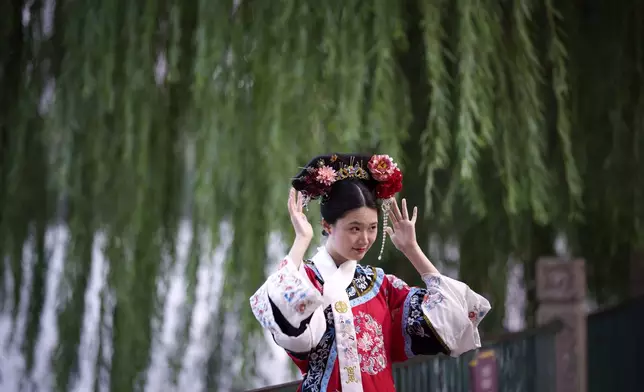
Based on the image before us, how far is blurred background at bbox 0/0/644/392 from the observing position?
2594mm

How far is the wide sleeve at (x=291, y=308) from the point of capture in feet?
4.78

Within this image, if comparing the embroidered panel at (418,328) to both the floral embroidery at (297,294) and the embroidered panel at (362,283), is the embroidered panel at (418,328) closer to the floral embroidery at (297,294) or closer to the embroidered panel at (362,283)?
the embroidered panel at (362,283)

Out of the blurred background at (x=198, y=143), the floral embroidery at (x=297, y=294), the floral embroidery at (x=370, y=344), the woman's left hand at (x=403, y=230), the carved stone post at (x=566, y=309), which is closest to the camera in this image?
the floral embroidery at (x=297, y=294)

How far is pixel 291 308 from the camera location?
4.78 ft

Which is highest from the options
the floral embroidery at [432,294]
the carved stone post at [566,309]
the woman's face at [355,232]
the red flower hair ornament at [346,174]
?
the red flower hair ornament at [346,174]

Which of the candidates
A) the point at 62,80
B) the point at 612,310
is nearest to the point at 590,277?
the point at 612,310

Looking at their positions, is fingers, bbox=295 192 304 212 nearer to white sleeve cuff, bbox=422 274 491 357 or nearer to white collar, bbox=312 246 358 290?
white collar, bbox=312 246 358 290

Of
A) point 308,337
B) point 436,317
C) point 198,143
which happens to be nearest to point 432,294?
point 436,317

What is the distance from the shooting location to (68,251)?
2.66m

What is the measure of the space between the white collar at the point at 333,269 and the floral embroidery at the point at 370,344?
6cm

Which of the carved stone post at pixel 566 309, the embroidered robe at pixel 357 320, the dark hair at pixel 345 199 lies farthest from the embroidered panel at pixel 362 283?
the carved stone post at pixel 566 309

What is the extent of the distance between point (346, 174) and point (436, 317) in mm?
298

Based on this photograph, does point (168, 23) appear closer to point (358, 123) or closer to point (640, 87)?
point (358, 123)

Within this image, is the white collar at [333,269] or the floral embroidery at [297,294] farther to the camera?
the white collar at [333,269]
